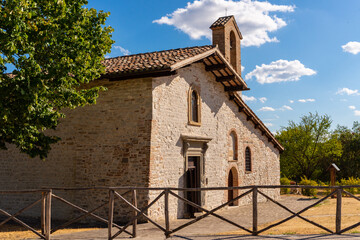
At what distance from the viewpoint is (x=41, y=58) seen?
8.67 meters

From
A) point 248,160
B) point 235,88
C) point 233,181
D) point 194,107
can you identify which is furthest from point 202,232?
point 248,160

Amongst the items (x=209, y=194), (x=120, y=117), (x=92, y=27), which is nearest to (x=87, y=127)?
(x=120, y=117)

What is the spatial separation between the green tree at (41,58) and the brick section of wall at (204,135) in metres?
2.83

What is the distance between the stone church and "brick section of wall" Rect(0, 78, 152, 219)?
0.03 meters

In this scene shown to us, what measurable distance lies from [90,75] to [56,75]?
44.8 inches

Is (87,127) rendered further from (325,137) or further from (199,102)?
(325,137)

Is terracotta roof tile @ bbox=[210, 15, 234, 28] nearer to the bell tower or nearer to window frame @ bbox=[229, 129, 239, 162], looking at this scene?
the bell tower

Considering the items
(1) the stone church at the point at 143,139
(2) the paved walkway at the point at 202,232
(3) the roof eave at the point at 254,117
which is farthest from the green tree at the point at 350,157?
(1) the stone church at the point at 143,139

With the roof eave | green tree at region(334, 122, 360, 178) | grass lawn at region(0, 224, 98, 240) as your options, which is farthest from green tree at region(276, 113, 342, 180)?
grass lawn at region(0, 224, 98, 240)

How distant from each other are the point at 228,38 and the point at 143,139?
366 inches

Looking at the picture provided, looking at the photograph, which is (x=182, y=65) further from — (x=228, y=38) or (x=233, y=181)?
(x=233, y=181)

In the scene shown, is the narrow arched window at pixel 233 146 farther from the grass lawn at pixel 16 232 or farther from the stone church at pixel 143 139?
the grass lawn at pixel 16 232

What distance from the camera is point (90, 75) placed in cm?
949

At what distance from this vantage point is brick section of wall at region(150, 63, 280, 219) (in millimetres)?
11258
